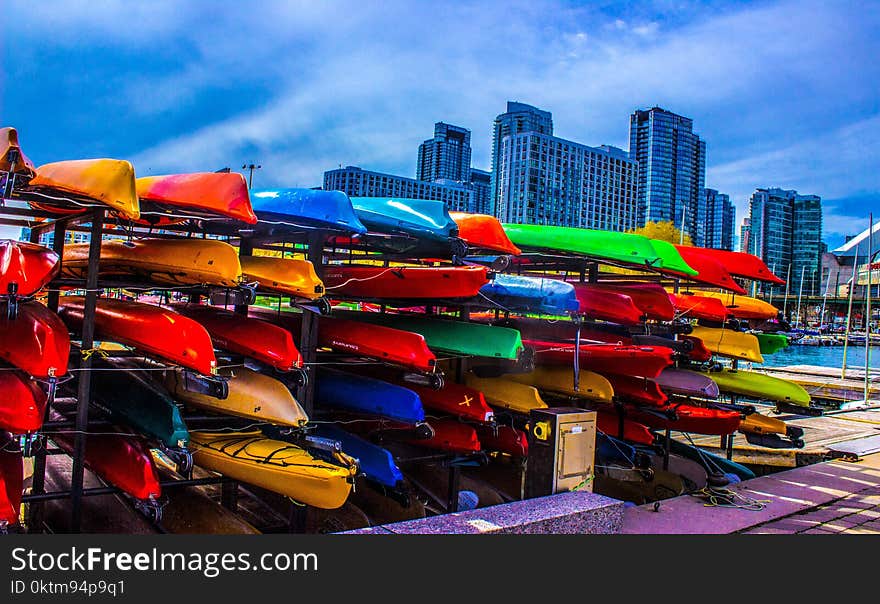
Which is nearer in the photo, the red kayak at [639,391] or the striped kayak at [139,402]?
the striped kayak at [139,402]

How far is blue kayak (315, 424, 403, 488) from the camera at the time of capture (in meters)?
6.43

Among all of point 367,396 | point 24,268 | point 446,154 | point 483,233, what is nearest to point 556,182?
point 446,154

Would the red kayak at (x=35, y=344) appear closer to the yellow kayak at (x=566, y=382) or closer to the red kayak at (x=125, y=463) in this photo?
the red kayak at (x=125, y=463)

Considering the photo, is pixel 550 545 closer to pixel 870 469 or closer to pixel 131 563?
pixel 131 563

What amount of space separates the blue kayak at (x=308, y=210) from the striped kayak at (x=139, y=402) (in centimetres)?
181

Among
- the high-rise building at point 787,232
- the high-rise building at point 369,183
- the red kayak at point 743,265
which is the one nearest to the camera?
the red kayak at point 743,265

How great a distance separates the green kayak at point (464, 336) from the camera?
275 inches

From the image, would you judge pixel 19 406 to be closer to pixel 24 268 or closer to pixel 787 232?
pixel 24 268

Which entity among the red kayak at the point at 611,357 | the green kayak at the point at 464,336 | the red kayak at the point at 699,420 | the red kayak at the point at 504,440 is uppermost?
the green kayak at the point at 464,336

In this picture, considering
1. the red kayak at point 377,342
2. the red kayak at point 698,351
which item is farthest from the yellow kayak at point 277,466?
the red kayak at point 698,351

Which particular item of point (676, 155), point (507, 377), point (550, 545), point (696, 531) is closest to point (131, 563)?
point (550, 545)

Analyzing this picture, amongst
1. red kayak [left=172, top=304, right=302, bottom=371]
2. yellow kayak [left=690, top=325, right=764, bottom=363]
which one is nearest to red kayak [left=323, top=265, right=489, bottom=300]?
red kayak [left=172, top=304, right=302, bottom=371]

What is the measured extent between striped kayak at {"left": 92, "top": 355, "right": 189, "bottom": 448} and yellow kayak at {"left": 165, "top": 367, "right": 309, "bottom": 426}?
0.31 meters

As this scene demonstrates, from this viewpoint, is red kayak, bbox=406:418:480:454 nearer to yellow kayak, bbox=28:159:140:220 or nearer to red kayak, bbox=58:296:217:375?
red kayak, bbox=58:296:217:375
